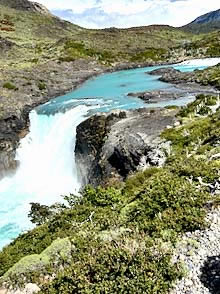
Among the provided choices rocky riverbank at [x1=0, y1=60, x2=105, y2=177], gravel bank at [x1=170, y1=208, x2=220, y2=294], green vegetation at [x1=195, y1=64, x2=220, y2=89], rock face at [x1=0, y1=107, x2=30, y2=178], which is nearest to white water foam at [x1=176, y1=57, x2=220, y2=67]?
green vegetation at [x1=195, y1=64, x2=220, y2=89]

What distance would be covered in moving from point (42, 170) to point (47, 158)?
1.69 meters

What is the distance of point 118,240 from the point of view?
1350 centimetres

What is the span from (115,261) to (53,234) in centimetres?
613

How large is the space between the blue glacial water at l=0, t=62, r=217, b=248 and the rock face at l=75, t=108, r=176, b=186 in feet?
9.67

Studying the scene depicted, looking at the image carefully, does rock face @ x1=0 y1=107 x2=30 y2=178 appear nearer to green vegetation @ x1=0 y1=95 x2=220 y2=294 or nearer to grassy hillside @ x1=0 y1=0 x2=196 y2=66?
green vegetation @ x1=0 y1=95 x2=220 y2=294

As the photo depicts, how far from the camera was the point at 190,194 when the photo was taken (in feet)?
51.1

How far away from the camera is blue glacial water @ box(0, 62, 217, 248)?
1533 inches

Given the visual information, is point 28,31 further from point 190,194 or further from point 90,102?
point 190,194

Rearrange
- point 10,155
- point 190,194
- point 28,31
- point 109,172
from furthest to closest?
point 28,31 → point 10,155 → point 109,172 → point 190,194

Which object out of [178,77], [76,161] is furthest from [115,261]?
[178,77]

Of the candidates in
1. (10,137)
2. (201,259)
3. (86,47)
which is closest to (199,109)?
(10,137)

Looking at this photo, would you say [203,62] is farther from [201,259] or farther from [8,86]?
[201,259]

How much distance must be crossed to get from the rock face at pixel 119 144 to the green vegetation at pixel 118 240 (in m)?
11.2

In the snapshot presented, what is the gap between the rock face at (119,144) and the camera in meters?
33.2
